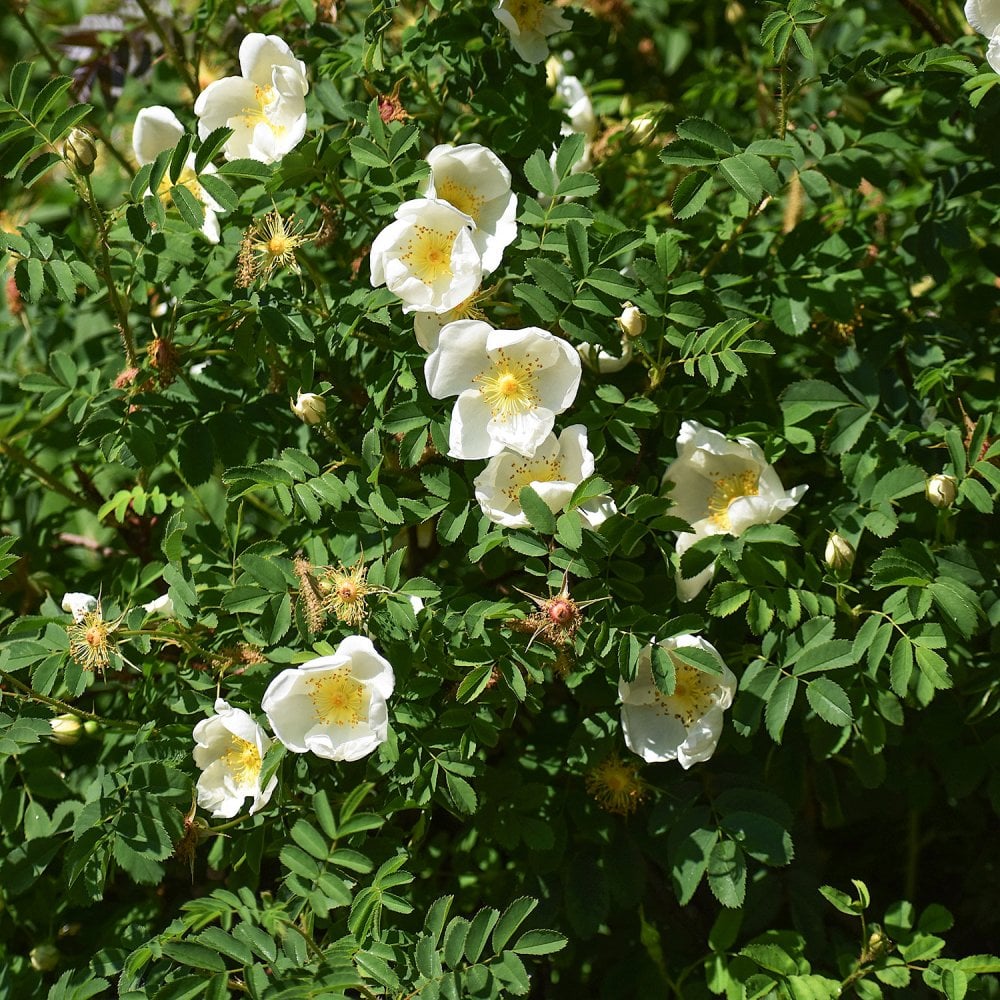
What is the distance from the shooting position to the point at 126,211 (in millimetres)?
1746

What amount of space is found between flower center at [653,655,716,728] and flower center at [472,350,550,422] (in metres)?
0.38

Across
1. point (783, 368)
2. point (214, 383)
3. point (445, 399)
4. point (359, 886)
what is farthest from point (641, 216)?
point (359, 886)

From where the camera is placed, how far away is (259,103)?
1795 mm

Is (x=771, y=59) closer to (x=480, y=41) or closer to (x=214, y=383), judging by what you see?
(x=480, y=41)

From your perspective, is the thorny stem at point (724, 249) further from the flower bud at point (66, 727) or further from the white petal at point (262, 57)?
the flower bud at point (66, 727)

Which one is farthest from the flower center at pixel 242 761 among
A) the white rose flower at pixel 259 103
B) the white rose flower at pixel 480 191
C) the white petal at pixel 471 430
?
the white rose flower at pixel 259 103

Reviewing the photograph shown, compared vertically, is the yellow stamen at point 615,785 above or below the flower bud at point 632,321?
below

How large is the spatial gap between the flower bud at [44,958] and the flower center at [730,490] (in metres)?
1.24

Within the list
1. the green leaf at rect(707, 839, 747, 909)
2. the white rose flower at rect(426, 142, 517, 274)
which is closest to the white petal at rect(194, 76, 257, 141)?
the white rose flower at rect(426, 142, 517, 274)

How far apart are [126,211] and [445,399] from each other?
1.92ft

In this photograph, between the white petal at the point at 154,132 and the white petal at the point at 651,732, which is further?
the white petal at the point at 154,132

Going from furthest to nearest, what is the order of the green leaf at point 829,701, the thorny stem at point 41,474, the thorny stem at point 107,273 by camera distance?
1. the thorny stem at point 41,474
2. the thorny stem at point 107,273
3. the green leaf at point 829,701

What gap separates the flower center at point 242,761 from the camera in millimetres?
1600

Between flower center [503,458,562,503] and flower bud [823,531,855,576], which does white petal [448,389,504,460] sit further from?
flower bud [823,531,855,576]
